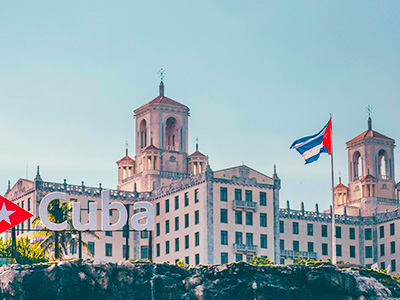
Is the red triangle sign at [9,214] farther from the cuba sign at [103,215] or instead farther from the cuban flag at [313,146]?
the cuban flag at [313,146]

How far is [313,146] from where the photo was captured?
15012 centimetres

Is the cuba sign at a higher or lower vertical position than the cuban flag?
lower

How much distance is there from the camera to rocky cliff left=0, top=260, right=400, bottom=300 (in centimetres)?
14750

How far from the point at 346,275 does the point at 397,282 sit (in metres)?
6.31

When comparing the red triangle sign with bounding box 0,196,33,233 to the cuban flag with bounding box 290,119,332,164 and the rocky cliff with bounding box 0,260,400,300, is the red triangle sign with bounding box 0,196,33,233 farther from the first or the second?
the cuban flag with bounding box 290,119,332,164

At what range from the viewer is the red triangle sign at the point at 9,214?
153125mm

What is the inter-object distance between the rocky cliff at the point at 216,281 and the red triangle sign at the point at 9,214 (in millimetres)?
7376

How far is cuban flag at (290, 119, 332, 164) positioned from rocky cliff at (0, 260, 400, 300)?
12343 millimetres

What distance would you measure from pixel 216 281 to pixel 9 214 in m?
23.2

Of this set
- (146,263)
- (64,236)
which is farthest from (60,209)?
(146,263)

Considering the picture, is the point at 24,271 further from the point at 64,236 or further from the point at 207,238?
the point at 207,238

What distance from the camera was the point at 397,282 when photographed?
15550 cm

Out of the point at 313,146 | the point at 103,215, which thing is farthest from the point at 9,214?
the point at 313,146

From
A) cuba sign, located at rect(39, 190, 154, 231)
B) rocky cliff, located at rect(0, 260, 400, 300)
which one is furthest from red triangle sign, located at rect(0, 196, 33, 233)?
rocky cliff, located at rect(0, 260, 400, 300)
